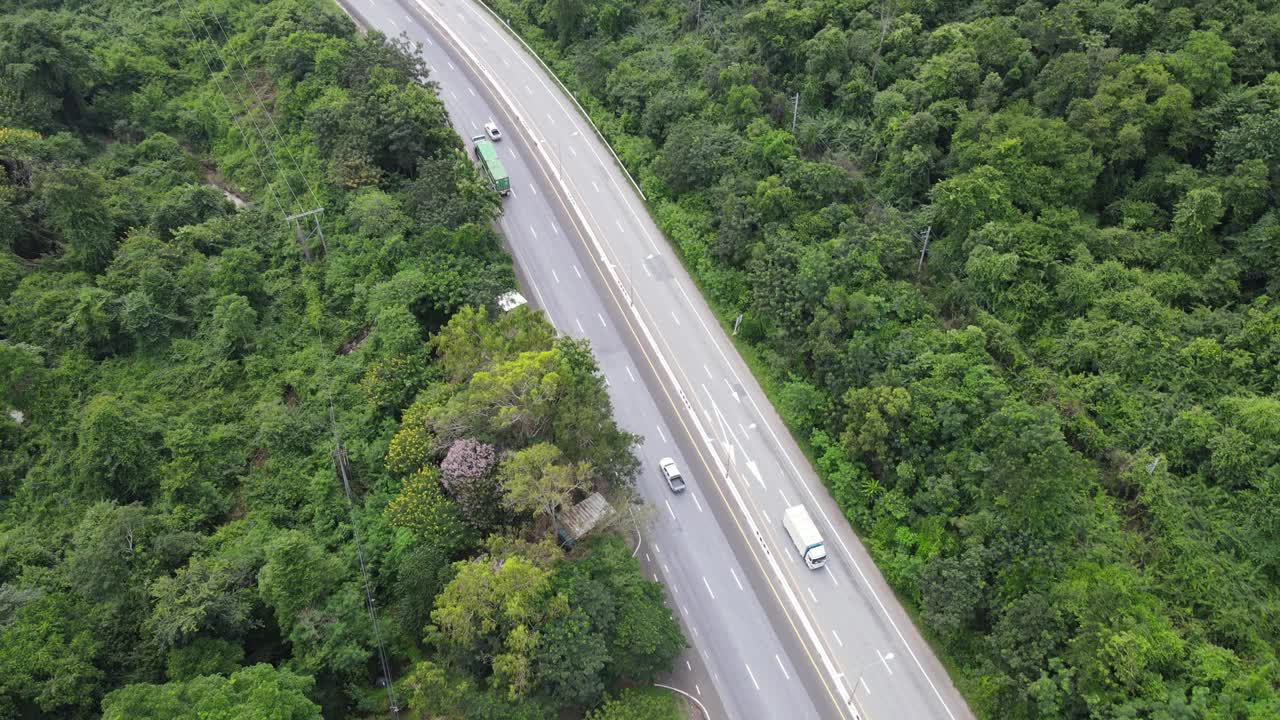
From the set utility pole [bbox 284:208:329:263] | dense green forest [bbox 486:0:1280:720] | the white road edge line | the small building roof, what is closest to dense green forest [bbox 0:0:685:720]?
utility pole [bbox 284:208:329:263]

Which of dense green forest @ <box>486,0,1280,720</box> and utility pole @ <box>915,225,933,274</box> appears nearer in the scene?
dense green forest @ <box>486,0,1280,720</box>

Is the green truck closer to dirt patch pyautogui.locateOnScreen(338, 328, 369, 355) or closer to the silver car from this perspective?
dirt patch pyautogui.locateOnScreen(338, 328, 369, 355)

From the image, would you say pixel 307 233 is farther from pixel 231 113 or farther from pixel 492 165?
pixel 231 113

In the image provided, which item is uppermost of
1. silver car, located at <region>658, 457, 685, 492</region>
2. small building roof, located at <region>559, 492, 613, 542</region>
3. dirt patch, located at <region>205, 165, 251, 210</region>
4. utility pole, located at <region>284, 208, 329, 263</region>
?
utility pole, located at <region>284, 208, 329, 263</region>

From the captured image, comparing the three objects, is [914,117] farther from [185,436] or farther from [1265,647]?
[185,436]

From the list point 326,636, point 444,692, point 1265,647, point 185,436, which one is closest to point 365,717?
point 326,636
